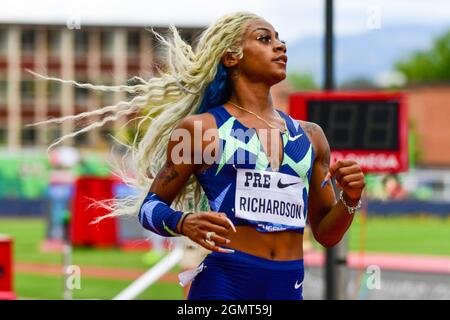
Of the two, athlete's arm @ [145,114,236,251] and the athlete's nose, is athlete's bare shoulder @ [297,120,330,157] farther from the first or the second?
athlete's arm @ [145,114,236,251]

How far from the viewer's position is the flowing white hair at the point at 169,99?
4.12 m

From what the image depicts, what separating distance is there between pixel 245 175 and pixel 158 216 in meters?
0.35

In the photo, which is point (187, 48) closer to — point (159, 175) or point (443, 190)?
point (159, 175)

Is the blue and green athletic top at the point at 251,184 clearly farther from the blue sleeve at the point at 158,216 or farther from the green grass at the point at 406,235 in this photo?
the green grass at the point at 406,235

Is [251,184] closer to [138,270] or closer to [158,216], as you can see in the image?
[158,216]

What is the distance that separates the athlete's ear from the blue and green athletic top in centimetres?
26

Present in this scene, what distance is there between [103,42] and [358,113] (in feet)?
209

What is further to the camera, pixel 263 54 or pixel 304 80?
pixel 304 80

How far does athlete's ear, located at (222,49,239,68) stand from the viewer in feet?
13.3

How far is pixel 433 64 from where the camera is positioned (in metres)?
98.7

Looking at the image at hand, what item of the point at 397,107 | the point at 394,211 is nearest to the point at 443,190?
the point at 394,211

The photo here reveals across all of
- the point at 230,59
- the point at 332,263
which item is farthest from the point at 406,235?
the point at 230,59

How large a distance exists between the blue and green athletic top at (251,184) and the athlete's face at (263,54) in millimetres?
213
